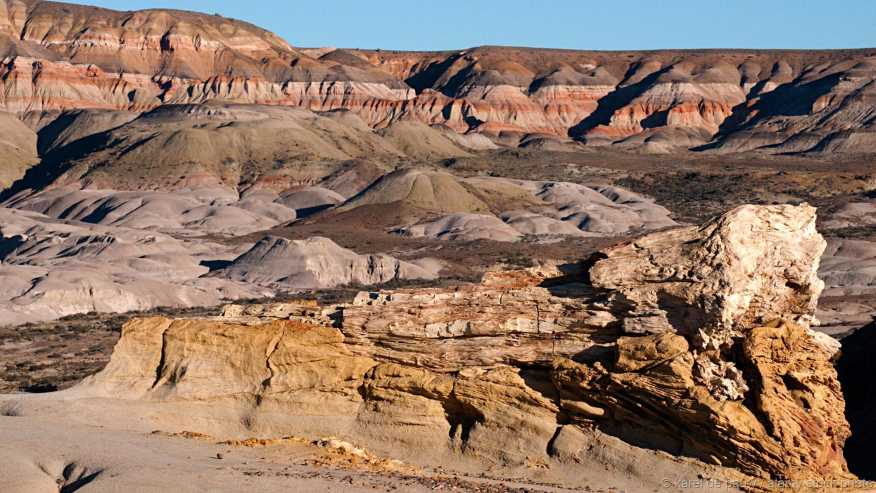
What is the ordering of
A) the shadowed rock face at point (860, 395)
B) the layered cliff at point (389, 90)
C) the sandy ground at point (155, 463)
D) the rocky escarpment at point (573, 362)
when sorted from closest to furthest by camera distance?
the sandy ground at point (155, 463) < the rocky escarpment at point (573, 362) < the shadowed rock face at point (860, 395) < the layered cliff at point (389, 90)

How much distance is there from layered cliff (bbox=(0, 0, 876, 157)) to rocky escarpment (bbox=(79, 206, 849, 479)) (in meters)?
144

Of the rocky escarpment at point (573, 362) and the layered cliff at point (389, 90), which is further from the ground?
the layered cliff at point (389, 90)

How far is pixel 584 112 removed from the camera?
649 ft

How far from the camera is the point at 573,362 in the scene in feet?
57.5

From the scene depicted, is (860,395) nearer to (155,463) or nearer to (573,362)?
(573,362)

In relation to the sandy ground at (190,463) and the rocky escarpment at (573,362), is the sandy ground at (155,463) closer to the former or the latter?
the sandy ground at (190,463)

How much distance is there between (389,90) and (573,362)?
17680 cm

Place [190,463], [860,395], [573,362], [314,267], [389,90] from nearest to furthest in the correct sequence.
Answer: [190,463] → [573,362] → [860,395] → [314,267] → [389,90]

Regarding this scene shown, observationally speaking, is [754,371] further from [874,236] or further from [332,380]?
[874,236]

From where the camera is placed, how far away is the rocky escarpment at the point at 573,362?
1644cm

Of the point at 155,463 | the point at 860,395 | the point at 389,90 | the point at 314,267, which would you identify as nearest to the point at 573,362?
the point at 155,463

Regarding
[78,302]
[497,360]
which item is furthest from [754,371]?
[78,302]

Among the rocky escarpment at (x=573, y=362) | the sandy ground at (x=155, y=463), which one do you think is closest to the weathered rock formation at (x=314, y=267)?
the rocky escarpment at (x=573, y=362)

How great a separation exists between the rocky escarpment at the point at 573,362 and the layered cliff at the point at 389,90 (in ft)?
472
